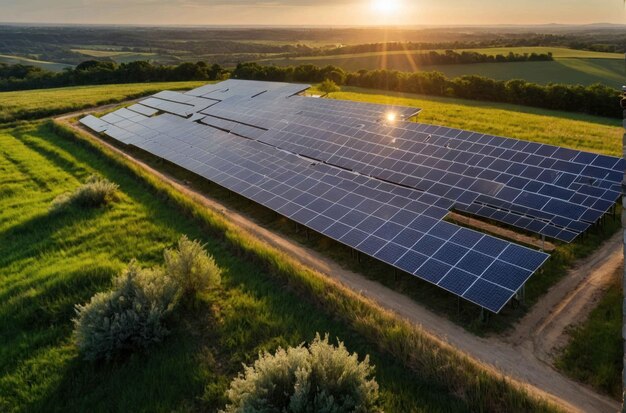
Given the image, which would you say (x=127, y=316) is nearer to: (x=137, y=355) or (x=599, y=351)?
(x=137, y=355)

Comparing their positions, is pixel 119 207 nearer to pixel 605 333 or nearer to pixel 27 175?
pixel 27 175

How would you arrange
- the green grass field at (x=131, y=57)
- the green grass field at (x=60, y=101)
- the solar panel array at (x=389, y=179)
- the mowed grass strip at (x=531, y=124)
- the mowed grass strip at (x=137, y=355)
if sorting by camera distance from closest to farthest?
the mowed grass strip at (x=137, y=355) < the solar panel array at (x=389, y=179) < the mowed grass strip at (x=531, y=124) < the green grass field at (x=60, y=101) < the green grass field at (x=131, y=57)

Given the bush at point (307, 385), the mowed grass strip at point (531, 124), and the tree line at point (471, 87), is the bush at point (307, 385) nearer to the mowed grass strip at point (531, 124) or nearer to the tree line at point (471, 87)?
the mowed grass strip at point (531, 124)

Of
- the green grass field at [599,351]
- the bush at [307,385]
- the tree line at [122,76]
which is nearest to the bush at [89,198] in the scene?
the bush at [307,385]

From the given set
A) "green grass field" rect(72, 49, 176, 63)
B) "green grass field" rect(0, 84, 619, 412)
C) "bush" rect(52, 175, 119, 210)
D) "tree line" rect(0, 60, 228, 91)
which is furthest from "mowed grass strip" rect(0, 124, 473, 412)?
"green grass field" rect(72, 49, 176, 63)

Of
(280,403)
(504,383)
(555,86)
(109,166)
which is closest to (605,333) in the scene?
(504,383)

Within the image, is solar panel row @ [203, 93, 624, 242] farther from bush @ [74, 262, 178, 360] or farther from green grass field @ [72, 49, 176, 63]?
green grass field @ [72, 49, 176, 63]
